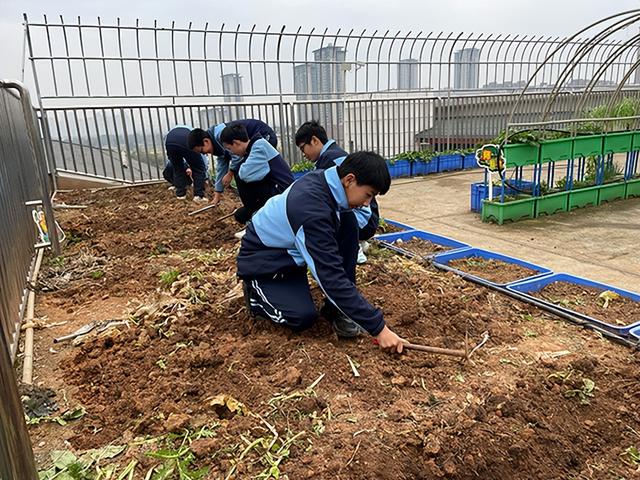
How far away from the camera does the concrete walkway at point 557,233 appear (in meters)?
4.89

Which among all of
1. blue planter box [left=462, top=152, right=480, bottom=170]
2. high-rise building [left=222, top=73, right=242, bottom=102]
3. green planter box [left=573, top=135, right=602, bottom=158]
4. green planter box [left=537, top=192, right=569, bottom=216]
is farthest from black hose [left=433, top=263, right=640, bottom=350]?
blue planter box [left=462, top=152, right=480, bottom=170]

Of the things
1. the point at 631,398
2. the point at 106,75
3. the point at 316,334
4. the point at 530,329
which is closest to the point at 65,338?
the point at 316,334

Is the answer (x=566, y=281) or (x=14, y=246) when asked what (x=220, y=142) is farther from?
(x=566, y=281)

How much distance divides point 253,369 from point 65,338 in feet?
4.92

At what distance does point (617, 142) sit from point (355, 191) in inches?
244

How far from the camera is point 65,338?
342cm

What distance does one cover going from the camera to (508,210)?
21.4 ft

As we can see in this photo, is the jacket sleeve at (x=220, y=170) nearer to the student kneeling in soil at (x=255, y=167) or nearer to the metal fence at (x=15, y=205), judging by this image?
the student kneeling in soil at (x=255, y=167)

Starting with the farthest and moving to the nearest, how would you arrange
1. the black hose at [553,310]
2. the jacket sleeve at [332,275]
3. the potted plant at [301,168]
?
the potted plant at [301,168]
the black hose at [553,310]
the jacket sleeve at [332,275]

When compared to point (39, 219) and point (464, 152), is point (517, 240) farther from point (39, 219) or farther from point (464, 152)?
point (464, 152)

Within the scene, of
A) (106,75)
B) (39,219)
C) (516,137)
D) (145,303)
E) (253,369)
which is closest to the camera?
(253,369)

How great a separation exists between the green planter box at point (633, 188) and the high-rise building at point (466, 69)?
691 cm

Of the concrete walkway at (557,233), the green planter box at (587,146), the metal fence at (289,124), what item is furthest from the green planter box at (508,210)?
the metal fence at (289,124)

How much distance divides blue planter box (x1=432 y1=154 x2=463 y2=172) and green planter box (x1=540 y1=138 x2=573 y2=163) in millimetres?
4798
